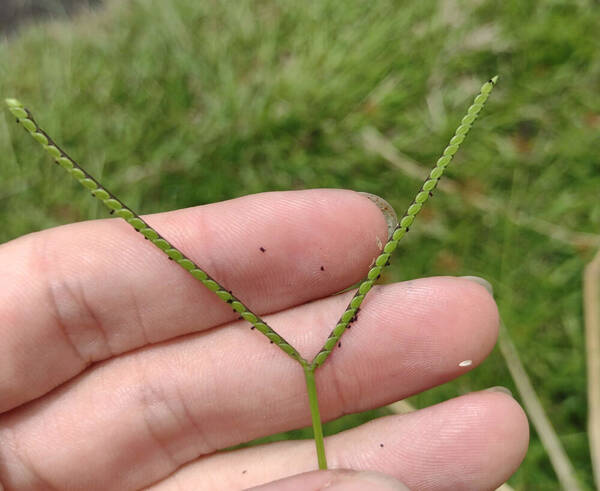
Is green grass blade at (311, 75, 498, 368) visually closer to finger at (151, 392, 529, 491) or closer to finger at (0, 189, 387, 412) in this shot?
finger at (0, 189, 387, 412)


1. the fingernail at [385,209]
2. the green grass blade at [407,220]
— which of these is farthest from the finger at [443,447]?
the fingernail at [385,209]

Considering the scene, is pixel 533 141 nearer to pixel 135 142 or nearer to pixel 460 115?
pixel 460 115

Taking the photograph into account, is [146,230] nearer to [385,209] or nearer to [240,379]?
[240,379]

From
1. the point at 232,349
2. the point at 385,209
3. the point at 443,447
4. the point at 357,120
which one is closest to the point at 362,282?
the point at 385,209

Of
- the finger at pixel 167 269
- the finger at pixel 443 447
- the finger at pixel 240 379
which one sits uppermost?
the finger at pixel 167 269

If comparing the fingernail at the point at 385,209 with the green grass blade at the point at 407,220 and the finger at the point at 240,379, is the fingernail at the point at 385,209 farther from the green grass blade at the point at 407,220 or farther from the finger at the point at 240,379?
the green grass blade at the point at 407,220

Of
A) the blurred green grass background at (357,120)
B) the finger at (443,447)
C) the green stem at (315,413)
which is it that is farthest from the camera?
the blurred green grass background at (357,120)

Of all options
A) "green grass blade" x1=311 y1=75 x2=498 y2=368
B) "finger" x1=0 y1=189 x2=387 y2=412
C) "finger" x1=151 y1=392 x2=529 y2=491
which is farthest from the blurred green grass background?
"green grass blade" x1=311 y1=75 x2=498 y2=368

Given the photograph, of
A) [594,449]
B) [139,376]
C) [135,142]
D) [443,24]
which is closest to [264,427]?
[139,376]
